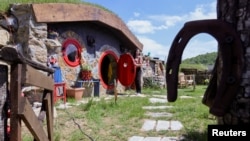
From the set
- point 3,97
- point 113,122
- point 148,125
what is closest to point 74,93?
point 113,122

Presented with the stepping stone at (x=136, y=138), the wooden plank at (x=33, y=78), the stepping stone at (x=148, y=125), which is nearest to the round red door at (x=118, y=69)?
the stepping stone at (x=148, y=125)

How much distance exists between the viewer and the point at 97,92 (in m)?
10.3

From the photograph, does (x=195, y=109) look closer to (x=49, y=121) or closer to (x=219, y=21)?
(x=49, y=121)

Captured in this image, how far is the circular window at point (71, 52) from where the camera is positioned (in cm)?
905

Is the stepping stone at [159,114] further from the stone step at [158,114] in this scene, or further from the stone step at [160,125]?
the stone step at [160,125]

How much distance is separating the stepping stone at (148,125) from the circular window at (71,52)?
4184 millimetres

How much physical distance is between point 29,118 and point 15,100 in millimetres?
227

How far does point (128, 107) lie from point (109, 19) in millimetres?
4136

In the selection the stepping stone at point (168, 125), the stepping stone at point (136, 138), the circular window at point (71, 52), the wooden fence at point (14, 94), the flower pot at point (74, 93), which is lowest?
the stepping stone at point (136, 138)

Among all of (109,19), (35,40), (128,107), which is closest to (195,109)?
(128,107)

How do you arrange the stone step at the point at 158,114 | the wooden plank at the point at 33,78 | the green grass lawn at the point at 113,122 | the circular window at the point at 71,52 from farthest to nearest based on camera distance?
the circular window at the point at 71,52, the stone step at the point at 158,114, the green grass lawn at the point at 113,122, the wooden plank at the point at 33,78

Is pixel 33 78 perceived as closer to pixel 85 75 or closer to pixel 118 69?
pixel 85 75

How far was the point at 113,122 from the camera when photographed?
221 inches

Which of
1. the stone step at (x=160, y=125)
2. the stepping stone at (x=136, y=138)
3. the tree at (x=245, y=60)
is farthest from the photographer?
the stone step at (x=160, y=125)
